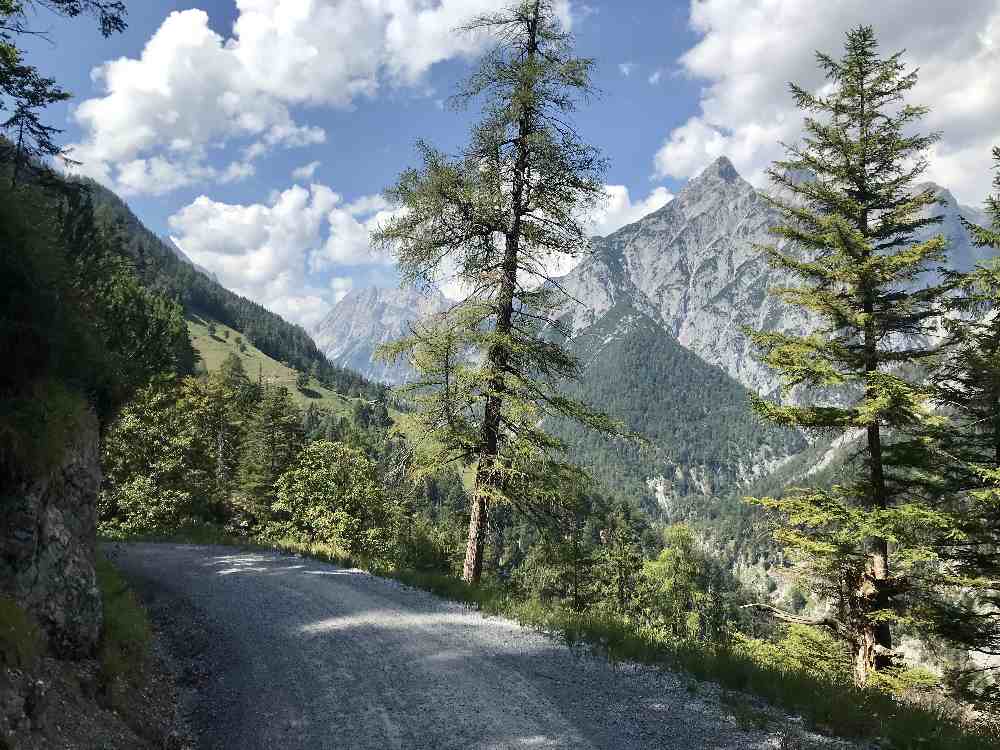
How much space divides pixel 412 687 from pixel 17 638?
3.98 m

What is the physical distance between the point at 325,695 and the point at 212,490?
31.3 metres

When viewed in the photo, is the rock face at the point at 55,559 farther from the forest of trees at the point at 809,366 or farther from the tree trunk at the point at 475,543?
the tree trunk at the point at 475,543

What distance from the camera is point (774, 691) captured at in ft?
21.4

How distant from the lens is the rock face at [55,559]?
5.51m

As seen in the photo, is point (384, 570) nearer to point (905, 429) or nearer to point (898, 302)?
point (905, 429)

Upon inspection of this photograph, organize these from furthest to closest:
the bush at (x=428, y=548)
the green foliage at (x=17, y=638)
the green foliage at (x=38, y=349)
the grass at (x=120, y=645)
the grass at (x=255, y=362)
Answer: the grass at (x=255, y=362) < the bush at (x=428, y=548) < the grass at (x=120, y=645) < the green foliage at (x=38, y=349) < the green foliage at (x=17, y=638)

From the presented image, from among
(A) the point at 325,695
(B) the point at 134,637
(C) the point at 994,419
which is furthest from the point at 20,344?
(C) the point at 994,419

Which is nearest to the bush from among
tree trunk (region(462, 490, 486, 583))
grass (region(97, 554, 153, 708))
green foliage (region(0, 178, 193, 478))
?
tree trunk (region(462, 490, 486, 583))

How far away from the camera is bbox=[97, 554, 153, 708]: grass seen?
586 centimetres

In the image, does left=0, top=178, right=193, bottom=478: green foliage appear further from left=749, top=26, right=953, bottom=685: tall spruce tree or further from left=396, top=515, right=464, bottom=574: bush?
left=396, top=515, right=464, bottom=574: bush

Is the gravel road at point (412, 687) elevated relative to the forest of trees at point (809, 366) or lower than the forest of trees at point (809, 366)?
lower

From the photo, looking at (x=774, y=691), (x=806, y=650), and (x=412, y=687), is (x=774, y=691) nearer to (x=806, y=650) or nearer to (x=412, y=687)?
(x=412, y=687)

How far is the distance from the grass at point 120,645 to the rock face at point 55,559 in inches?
11.9

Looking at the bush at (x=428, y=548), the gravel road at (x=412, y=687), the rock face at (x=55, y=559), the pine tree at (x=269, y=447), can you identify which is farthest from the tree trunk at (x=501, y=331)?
the pine tree at (x=269, y=447)
